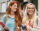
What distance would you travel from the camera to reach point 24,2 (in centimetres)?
134

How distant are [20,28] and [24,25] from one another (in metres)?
0.06

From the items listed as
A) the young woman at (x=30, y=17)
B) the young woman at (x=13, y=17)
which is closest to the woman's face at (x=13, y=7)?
the young woman at (x=13, y=17)

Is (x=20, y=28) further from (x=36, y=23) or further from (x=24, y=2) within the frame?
(x=24, y=2)

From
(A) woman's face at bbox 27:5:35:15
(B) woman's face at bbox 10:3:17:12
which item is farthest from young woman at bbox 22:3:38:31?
(B) woman's face at bbox 10:3:17:12

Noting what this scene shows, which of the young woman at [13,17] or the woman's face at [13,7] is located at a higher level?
the woman's face at [13,7]

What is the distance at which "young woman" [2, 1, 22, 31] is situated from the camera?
4.05ft

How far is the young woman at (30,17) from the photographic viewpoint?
1.28 meters

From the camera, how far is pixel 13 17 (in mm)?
1261

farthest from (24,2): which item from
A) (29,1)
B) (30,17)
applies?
(30,17)

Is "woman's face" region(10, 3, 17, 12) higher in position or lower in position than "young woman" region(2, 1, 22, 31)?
higher

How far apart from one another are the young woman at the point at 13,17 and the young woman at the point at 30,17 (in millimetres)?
83

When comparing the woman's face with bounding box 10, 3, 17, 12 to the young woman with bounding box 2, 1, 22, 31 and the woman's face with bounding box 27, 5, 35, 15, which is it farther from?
the woman's face with bounding box 27, 5, 35, 15

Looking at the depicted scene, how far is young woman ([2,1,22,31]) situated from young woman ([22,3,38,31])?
0.27 ft

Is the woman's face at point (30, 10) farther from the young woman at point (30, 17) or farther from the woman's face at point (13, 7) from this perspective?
the woman's face at point (13, 7)
